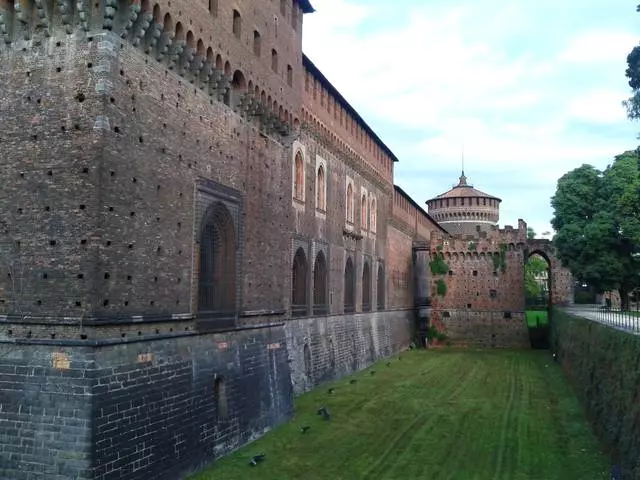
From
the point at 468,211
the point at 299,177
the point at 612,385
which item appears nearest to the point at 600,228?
the point at 299,177

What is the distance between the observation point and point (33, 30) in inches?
388

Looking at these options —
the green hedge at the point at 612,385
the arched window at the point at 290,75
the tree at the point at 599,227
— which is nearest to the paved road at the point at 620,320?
the green hedge at the point at 612,385

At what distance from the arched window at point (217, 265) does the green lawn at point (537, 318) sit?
29.5 m

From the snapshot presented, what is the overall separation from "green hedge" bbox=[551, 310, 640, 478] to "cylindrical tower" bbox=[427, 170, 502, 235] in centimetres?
3418

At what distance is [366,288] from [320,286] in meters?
6.84

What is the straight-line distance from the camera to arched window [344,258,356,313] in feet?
85.6

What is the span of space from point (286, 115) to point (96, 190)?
808 centimetres

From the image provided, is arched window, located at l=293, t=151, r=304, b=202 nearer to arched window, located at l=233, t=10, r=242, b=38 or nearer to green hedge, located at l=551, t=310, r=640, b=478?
arched window, located at l=233, t=10, r=242, b=38

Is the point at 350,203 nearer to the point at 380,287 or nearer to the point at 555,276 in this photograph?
the point at 380,287

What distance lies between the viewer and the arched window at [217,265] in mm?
12477

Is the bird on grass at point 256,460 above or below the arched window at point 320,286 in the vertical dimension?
below

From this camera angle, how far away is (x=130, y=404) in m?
9.43

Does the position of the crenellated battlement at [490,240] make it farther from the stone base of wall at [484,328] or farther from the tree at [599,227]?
the tree at [599,227]

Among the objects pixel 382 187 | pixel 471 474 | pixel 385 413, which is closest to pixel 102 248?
pixel 471 474
